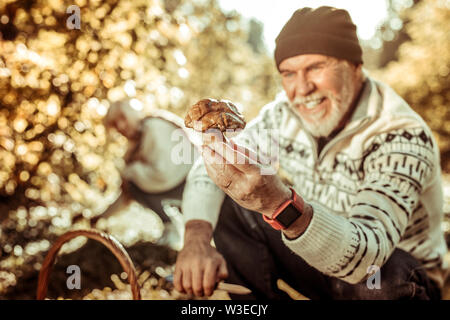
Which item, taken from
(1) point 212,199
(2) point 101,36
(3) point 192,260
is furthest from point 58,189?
(3) point 192,260

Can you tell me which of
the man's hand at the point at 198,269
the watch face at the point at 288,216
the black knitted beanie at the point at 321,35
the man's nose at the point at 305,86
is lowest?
the man's hand at the point at 198,269

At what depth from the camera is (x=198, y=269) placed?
179 cm

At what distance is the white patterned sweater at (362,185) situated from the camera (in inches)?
60.1

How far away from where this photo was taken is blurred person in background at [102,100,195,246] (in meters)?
3.87

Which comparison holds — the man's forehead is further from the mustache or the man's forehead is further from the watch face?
the watch face

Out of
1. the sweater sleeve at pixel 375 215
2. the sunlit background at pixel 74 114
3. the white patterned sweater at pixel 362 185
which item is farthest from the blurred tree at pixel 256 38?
the sweater sleeve at pixel 375 215

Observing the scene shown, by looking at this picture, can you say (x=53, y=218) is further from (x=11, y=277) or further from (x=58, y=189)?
(x=11, y=277)

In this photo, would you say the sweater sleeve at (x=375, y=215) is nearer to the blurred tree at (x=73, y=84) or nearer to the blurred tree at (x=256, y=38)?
the blurred tree at (x=73, y=84)

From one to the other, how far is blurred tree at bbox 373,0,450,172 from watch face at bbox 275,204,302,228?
20.0 feet

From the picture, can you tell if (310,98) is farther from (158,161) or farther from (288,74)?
(158,161)

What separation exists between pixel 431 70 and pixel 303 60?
5.45 meters

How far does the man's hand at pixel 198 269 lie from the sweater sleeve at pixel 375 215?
0.45 meters

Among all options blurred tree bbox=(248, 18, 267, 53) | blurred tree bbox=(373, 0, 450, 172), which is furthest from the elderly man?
blurred tree bbox=(248, 18, 267, 53)

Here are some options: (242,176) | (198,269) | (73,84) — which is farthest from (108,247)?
(73,84)
